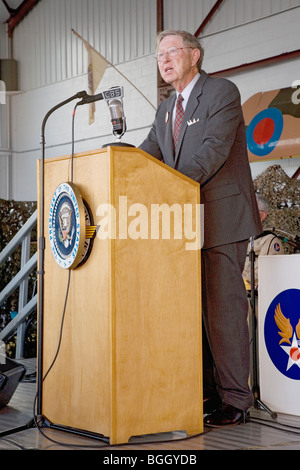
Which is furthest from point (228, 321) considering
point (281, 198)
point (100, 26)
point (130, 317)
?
point (100, 26)

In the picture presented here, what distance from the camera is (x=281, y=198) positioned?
6.32 metres

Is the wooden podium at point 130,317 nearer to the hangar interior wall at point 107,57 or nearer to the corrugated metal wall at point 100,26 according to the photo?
the hangar interior wall at point 107,57

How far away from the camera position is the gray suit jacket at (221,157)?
2.50 meters

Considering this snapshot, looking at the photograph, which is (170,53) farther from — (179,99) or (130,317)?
(130,317)

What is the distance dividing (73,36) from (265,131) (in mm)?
4676

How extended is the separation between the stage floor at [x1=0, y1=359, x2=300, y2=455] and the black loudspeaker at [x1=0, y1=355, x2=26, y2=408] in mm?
318

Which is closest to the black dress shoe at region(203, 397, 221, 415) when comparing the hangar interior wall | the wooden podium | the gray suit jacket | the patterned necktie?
the wooden podium

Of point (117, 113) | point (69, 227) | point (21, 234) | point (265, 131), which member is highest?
point (265, 131)

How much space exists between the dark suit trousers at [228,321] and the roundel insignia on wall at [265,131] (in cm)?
396

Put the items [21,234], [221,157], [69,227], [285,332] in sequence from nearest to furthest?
[69,227], [221,157], [285,332], [21,234]

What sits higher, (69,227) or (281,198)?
(281,198)

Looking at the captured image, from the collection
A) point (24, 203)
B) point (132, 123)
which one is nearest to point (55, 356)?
point (24, 203)

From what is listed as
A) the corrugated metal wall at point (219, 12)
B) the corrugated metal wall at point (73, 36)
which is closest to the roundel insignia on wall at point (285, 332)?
the corrugated metal wall at point (219, 12)
